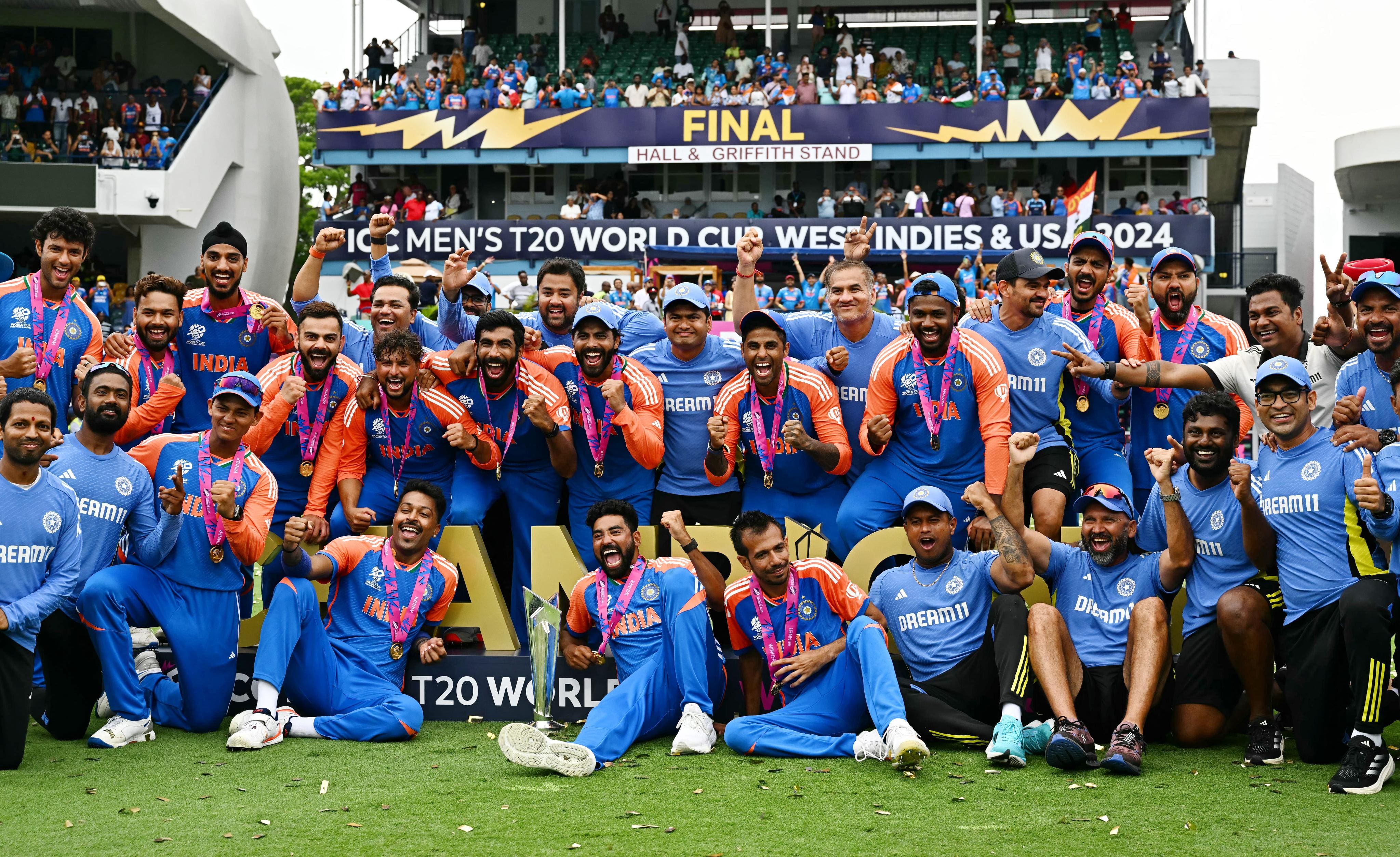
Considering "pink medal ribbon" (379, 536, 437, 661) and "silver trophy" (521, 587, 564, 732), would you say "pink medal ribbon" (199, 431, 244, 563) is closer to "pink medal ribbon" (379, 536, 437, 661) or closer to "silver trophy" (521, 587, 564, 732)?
"pink medal ribbon" (379, 536, 437, 661)

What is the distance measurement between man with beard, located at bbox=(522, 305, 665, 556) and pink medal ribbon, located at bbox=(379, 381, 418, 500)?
75 cm

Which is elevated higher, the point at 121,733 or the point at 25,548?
the point at 25,548

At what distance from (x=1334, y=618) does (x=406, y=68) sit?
120 ft

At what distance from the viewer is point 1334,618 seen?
601 centimetres

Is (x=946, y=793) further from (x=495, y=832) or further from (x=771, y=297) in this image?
(x=771, y=297)

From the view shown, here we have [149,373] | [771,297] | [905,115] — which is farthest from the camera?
[905,115]

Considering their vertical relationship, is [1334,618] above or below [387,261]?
below

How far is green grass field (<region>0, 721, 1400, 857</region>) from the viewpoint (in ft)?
15.8

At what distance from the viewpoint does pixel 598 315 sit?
777 cm

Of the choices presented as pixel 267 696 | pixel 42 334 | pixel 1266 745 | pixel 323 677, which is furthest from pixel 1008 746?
pixel 42 334

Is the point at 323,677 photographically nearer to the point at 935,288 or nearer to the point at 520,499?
the point at 520,499

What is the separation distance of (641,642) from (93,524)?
3.00 metres

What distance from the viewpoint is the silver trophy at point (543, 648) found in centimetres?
631

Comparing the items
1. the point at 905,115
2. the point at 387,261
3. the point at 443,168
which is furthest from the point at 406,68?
the point at 387,261
